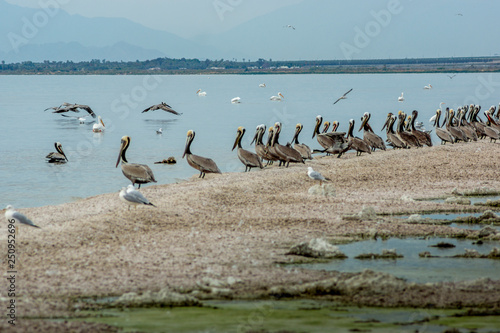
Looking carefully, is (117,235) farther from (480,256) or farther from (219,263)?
(480,256)

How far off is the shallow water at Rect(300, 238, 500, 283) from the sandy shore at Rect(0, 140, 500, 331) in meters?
0.45

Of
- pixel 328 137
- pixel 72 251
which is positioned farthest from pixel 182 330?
pixel 328 137

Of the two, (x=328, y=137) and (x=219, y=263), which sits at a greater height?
(x=328, y=137)

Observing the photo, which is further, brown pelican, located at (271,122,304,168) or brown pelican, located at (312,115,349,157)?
brown pelican, located at (312,115,349,157)

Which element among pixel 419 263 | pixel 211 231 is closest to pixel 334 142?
pixel 211 231

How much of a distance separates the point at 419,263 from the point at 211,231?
10.5 feet

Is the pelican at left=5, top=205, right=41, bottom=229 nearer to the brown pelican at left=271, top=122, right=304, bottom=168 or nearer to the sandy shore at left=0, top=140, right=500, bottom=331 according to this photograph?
the sandy shore at left=0, top=140, right=500, bottom=331

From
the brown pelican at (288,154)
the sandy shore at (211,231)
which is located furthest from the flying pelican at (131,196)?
the brown pelican at (288,154)

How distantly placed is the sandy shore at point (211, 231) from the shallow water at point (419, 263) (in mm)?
453

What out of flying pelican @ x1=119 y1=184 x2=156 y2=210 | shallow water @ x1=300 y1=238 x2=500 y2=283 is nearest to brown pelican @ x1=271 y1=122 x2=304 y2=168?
flying pelican @ x1=119 y1=184 x2=156 y2=210

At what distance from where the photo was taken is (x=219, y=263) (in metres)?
8.48

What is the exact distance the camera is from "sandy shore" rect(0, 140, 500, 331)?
7.61 metres

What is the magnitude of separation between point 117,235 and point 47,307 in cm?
307

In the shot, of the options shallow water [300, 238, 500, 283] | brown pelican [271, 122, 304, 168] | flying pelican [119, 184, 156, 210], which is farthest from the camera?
brown pelican [271, 122, 304, 168]
